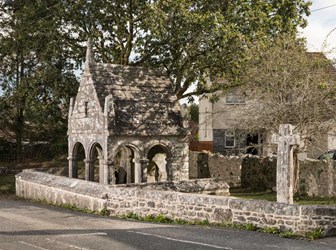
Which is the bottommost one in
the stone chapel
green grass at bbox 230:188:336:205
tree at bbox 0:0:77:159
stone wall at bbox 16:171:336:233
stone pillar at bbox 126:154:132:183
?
green grass at bbox 230:188:336:205

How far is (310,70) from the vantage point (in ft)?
72.5

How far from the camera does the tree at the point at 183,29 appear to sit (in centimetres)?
2414

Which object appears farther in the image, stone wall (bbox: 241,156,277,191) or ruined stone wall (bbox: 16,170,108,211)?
stone wall (bbox: 241,156,277,191)

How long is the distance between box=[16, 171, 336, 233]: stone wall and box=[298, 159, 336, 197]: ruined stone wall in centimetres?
966

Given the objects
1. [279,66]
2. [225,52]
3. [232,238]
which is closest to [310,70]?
[279,66]

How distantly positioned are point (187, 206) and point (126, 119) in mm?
6365

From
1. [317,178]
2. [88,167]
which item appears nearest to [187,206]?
[88,167]

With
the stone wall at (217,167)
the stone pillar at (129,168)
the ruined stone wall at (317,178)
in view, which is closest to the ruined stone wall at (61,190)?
the stone pillar at (129,168)

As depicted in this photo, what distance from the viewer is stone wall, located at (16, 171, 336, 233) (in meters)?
12.5

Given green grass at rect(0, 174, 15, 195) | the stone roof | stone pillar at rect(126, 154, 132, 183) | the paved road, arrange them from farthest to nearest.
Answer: green grass at rect(0, 174, 15, 195), stone pillar at rect(126, 154, 132, 183), the stone roof, the paved road

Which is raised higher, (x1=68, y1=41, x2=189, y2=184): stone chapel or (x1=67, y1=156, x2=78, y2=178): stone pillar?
(x1=68, y1=41, x2=189, y2=184): stone chapel

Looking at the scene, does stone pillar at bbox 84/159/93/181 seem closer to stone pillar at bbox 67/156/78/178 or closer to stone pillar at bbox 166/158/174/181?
stone pillar at bbox 67/156/78/178

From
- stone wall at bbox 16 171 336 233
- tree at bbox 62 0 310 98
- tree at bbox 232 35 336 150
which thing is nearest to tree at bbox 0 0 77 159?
tree at bbox 62 0 310 98

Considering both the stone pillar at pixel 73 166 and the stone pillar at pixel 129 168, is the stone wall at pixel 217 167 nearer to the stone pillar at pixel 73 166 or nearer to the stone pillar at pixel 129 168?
the stone pillar at pixel 129 168
